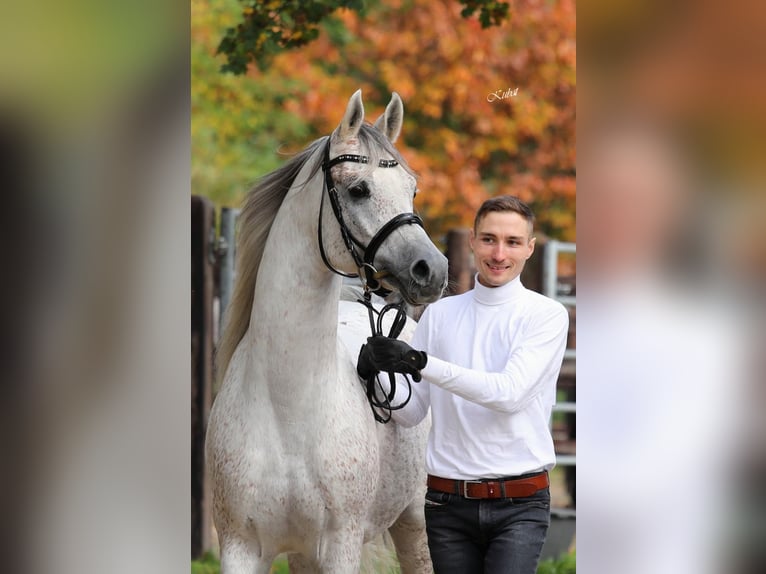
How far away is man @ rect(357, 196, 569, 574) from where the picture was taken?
8.55 feet

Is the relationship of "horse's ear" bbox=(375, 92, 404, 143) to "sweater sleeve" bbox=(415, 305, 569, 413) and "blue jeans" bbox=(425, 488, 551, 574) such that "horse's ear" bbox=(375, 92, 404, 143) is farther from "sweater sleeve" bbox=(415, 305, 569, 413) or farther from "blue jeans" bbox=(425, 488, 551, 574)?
"blue jeans" bbox=(425, 488, 551, 574)

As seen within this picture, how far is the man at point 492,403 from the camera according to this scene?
2.61 metres

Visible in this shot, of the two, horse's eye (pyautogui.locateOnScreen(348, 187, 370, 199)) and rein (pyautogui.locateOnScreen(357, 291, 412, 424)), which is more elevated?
horse's eye (pyautogui.locateOnScreen(348, 187, 370, 199))

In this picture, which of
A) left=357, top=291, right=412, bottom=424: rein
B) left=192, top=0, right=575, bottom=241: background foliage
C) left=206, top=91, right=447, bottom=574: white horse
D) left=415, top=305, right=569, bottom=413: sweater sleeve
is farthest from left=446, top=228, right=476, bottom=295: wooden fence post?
left=415, top=305, right=569, bottom=413: sweater sleeve

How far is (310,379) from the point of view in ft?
9.04

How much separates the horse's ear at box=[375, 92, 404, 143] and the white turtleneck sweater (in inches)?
21.9

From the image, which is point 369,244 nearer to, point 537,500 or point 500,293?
point 500,293

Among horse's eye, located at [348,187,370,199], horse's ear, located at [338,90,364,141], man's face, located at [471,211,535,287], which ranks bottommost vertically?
man's face, located at [471,211,535,287]
